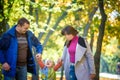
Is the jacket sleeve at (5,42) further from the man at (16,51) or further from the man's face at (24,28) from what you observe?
the man's face at (24,28)

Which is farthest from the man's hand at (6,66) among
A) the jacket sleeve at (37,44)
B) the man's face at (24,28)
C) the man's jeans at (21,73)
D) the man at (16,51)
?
the jacket sleeve at (37,44)

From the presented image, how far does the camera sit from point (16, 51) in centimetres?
746

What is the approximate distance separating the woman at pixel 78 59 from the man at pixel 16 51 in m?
0.81

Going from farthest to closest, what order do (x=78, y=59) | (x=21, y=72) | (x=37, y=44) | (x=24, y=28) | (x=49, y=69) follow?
(x=49, y=69), (x=37, y=44), (x=78, y=59), (x=21, y=72), (x=24, y=28)

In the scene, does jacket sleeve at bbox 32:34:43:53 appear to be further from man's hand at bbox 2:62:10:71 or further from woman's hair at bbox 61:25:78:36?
man's hand at bbox 2:62:10:71

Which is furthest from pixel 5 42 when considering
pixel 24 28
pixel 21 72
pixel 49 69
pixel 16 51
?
pixel 49 69

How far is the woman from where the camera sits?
7.80 metres

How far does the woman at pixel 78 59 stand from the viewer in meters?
7.80

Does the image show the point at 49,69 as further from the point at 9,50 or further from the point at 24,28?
the point at 24,28

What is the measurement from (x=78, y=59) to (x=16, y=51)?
1259 millimetres

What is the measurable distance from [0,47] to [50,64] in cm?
138

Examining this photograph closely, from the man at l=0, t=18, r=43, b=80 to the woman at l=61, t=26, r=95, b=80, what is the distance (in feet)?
2.67

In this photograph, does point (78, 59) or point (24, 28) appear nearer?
point (24, 28)

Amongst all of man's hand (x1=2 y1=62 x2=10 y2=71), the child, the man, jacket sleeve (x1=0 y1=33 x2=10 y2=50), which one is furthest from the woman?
man's hand (x1=2 y1=62 x2=10 y2=71)
